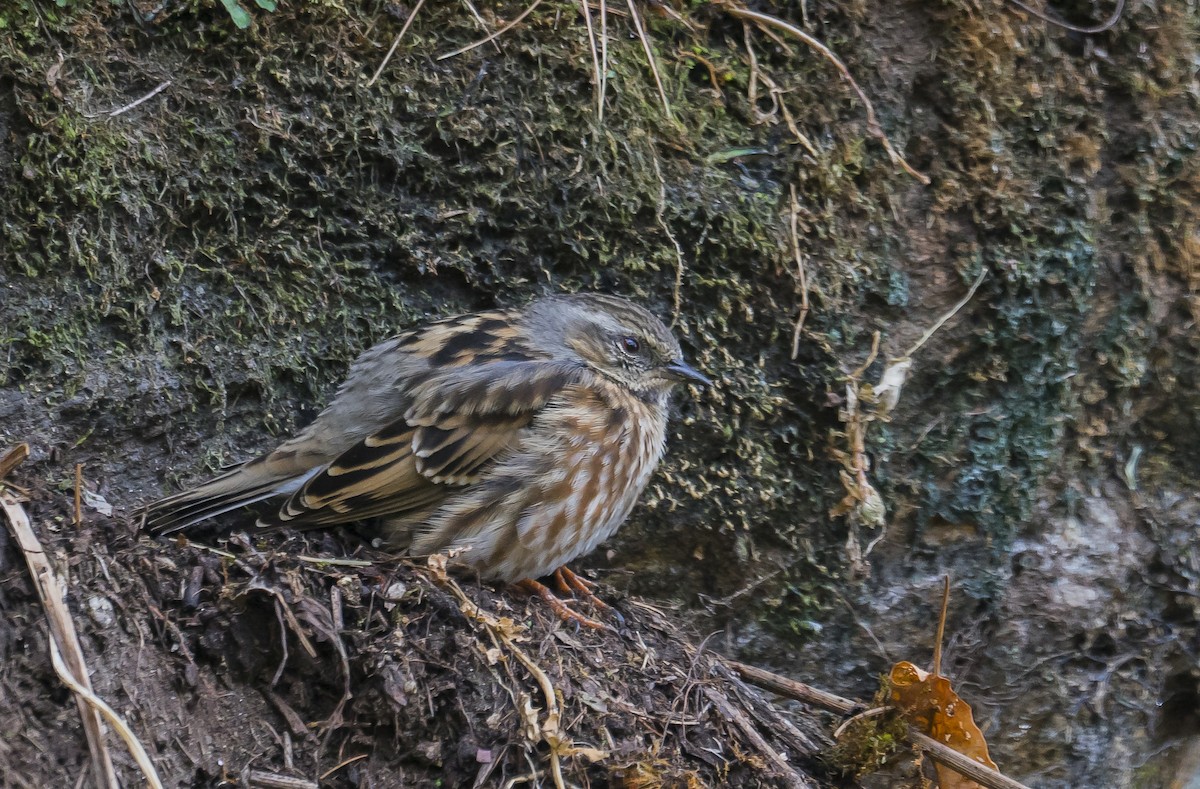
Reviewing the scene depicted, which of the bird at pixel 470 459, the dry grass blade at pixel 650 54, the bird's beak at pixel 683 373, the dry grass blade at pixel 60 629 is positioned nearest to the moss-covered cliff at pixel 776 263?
the dry grass blade at pixel 650 54

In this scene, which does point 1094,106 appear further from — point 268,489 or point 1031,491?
point 268,489

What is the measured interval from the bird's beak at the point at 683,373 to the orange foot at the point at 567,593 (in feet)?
2.89

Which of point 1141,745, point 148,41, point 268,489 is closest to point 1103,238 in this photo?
point 1141,745

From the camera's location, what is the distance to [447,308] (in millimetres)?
4461

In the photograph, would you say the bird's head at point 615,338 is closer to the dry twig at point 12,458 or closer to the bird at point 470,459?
the bird at point 470,459

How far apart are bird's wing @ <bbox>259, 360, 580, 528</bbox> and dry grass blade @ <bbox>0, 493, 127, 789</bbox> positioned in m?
0.78

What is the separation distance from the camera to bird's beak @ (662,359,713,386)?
431 centimetres

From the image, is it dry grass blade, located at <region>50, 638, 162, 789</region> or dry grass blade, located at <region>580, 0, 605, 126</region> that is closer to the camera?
dry grass blade, located at <region>50, 638, 162, 789</region>

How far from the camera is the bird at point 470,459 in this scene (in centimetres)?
381

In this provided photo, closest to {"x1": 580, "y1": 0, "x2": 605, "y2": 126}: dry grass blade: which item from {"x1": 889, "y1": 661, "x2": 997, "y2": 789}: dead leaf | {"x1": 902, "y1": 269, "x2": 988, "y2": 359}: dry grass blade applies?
{"x1": 902, "y1": 269, "x2": 988, "y2": 359}: dry grass blade

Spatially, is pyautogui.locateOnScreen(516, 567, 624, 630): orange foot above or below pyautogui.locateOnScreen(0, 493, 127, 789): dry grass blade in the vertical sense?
below

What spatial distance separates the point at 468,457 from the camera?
3904 mm

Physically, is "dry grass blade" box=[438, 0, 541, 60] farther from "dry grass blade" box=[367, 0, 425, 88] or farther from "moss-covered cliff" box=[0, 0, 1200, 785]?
"dry grass blade" box=[367, 0, 425, 88]

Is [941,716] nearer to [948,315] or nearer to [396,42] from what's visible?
[948,315]
